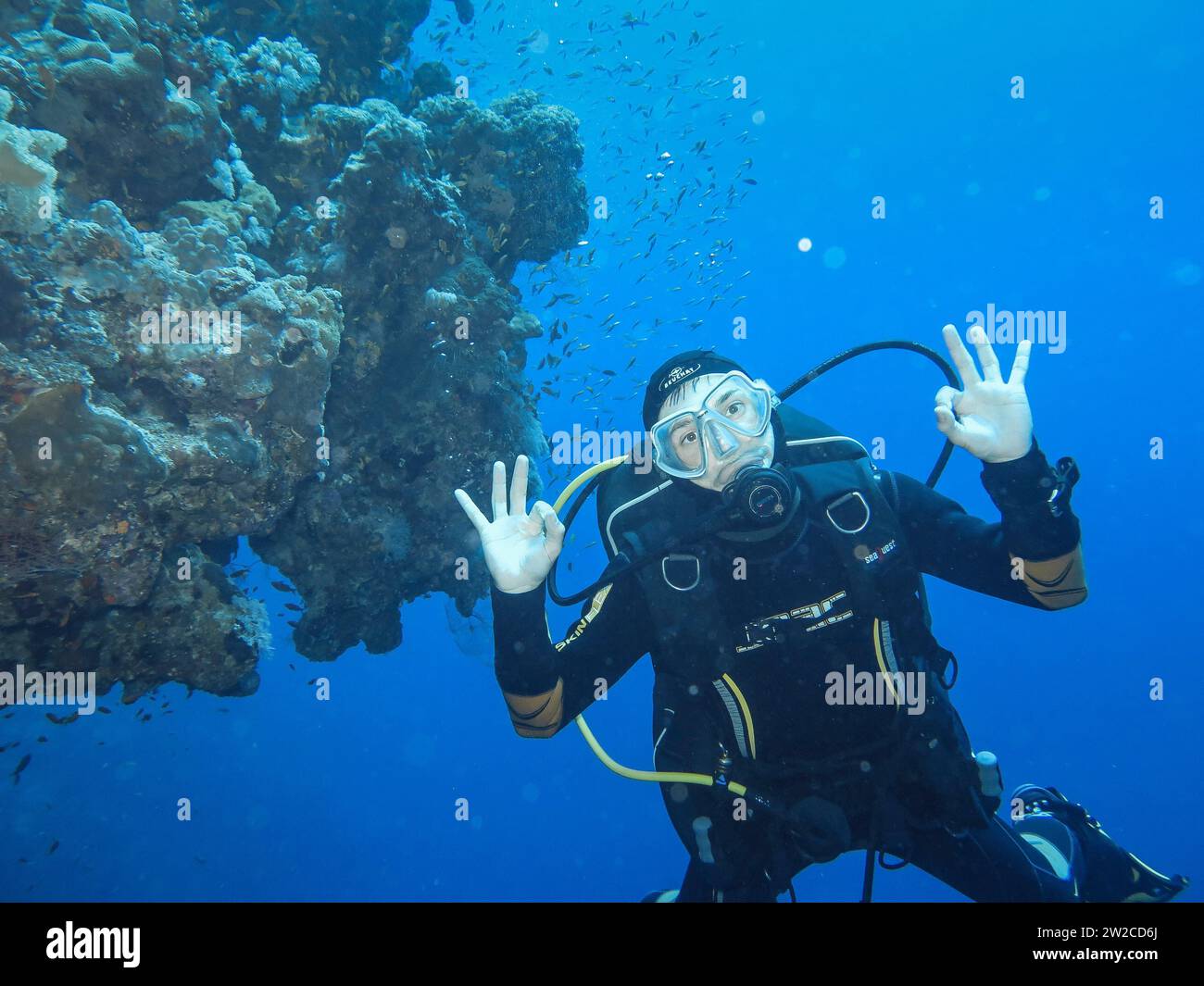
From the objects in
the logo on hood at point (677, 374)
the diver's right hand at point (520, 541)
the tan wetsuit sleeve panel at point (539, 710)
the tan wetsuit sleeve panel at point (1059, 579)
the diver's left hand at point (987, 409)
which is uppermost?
the logo on hood at point (677, 374)

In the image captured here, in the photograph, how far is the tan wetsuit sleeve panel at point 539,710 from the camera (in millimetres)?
3734

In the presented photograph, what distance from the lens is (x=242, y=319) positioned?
215 inches

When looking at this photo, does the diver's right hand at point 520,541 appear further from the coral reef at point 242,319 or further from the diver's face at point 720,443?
the coral reef at point 242,319

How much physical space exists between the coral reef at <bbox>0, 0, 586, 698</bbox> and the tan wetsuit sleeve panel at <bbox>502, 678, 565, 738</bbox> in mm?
3493

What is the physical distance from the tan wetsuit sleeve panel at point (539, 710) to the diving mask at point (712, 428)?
5.45 ft

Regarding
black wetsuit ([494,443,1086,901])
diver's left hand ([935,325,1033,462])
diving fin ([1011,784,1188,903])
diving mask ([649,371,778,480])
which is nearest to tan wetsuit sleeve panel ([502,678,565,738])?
black wetsuit ([494,443,1086,901])

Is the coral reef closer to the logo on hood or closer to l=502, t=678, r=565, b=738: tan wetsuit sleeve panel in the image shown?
the logo on hood

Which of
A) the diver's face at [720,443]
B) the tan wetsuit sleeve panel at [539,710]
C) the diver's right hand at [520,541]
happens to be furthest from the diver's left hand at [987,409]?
the tan wetsuit sleeve panel at [539,710]

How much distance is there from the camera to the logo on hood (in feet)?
14.6

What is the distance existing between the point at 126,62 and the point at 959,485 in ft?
154

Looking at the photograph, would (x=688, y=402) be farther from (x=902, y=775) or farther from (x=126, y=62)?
(x=126, y=62)

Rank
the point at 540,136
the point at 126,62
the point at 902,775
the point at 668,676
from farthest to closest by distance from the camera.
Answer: the point at 540,136
the point at 126,62
the point at 668,676
the point at 902,775
